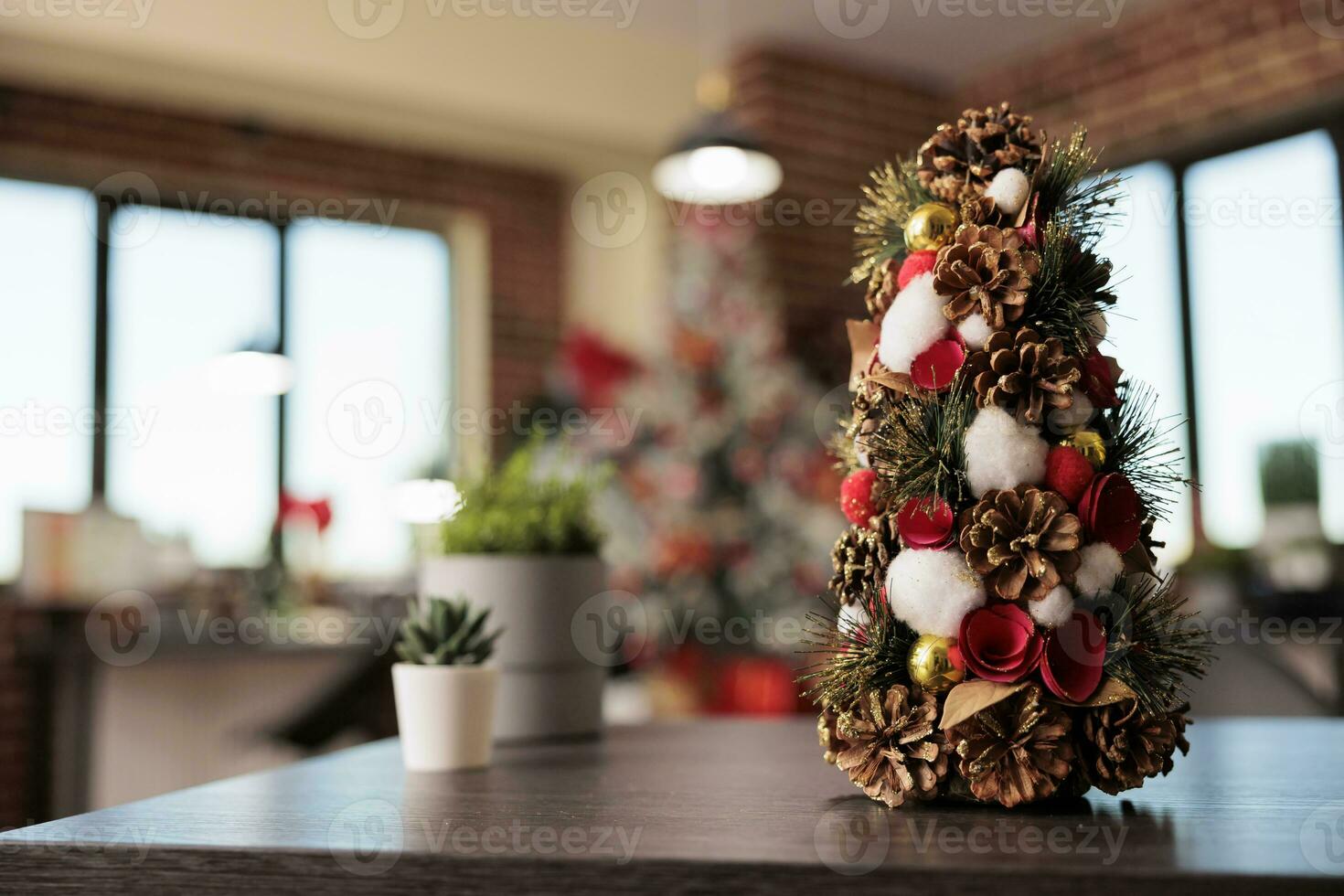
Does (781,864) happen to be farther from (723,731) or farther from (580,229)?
(580,229)

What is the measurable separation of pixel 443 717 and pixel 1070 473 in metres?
0.55

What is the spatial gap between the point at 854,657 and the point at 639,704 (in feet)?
11.1

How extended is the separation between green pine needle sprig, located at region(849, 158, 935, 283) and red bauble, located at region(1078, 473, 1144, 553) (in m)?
0.23

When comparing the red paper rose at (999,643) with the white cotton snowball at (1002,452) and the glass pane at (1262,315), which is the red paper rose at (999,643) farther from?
the glass pane at (1262,315)

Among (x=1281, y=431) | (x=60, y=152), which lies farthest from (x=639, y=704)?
(x=60, y=152)

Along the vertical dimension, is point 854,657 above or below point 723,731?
above

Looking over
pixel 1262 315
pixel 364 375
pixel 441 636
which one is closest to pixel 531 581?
pixel 441 636

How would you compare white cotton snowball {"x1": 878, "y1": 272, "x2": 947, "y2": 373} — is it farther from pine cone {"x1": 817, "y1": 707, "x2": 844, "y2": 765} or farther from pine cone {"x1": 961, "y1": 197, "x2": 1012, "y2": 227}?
pine cone {"x1": 817, "y1": 707, "x2": 844, "y2": 765}

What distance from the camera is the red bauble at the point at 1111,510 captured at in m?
0.69

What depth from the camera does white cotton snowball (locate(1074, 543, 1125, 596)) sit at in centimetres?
69

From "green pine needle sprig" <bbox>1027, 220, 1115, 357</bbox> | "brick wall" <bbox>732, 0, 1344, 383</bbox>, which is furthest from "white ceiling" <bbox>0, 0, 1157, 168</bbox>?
"green pine needle sprig" <bbox>1027, 220, 1115, 357</bbox>

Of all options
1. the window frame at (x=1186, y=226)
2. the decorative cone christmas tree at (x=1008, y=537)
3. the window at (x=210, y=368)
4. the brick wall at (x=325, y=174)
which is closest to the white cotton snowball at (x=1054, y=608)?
the decorative cone christmas tree at (x=1008, y=537)

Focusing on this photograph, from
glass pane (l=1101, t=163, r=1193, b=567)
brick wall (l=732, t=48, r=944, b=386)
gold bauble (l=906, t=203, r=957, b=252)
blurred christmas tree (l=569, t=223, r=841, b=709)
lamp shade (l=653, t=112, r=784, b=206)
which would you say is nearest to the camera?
gold bauble (l=906, t=203, r=957, b=252)

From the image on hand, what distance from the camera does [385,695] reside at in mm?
3676
